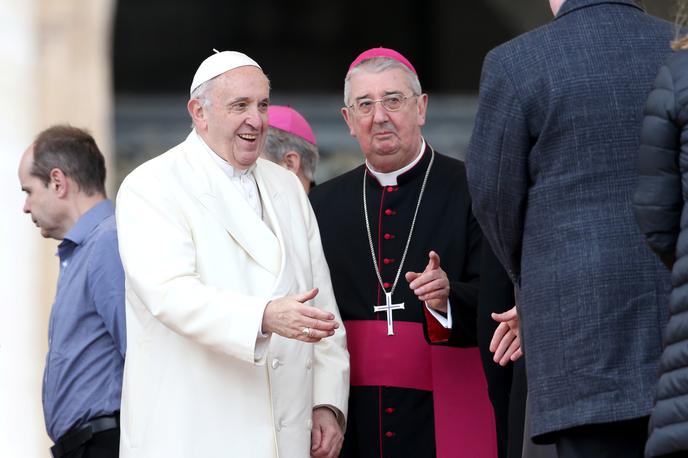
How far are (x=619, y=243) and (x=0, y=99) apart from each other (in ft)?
13.4

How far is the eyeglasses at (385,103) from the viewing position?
16.8ft

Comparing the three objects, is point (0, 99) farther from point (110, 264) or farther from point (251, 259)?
point (251, 259)

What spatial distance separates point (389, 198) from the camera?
5340 mm

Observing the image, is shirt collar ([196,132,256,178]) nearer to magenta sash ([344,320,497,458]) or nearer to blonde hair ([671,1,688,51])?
magenta sash ([344,320,497,458])

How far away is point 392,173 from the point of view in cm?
535

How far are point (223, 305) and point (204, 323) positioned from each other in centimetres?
7

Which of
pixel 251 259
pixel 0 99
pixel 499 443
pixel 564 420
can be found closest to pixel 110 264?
pixel 251 259

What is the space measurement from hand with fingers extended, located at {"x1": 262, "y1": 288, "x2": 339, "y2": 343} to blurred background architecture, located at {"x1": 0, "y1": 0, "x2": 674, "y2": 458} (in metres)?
2.66

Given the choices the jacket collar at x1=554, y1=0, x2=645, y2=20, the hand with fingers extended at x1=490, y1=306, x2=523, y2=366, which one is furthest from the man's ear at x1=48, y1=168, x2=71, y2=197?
the jacket collar at x1=554, y1=0, x2=645, y2=20

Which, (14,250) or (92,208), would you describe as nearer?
(92,208)

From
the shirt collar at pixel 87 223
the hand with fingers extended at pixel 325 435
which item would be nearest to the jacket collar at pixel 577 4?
the hand with fingers extended at pixel 325 435

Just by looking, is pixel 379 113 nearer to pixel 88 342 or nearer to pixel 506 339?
pixel 506 339

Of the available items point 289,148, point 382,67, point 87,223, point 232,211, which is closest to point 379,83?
point 382,67

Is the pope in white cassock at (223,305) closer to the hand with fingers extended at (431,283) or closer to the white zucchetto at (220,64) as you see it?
the white zucchetto at (220,64)
